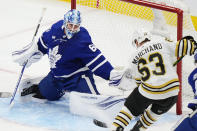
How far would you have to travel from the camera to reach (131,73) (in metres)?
3.28

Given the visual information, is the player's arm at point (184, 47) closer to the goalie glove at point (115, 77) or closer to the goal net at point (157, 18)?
the goalie glove at point (115, 77)

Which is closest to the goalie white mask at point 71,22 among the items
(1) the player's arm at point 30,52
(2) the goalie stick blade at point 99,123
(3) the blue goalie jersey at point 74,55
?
(3) the blue goalie jersey at point 74,55

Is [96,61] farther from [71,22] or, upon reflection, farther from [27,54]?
[27,54]

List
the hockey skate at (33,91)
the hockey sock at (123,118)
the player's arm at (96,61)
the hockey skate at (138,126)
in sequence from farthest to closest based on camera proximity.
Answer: the hockey skate at (33,91), the player's arm at (96,61), the hockey skate at (138,126), the hockey sock at (123,118)

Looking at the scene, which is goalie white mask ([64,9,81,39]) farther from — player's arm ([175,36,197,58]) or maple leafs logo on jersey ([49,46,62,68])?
player's arm ([175,36,197,58])

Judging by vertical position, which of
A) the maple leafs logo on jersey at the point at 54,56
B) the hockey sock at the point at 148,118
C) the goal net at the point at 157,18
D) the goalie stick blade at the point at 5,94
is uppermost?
the goal net at the point at 157,18

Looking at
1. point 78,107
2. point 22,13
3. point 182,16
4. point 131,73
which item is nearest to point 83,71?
point 78,107

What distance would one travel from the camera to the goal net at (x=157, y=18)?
3.65 m

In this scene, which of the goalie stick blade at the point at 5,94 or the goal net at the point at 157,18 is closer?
the goal net at the point at 157,18

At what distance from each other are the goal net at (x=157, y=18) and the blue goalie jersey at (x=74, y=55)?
435 millimetres

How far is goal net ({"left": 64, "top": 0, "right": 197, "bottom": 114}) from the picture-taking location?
144 inches

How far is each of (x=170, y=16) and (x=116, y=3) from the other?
1.41 ft

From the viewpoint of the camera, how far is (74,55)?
141 inches

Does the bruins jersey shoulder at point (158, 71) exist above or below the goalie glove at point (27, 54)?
above
